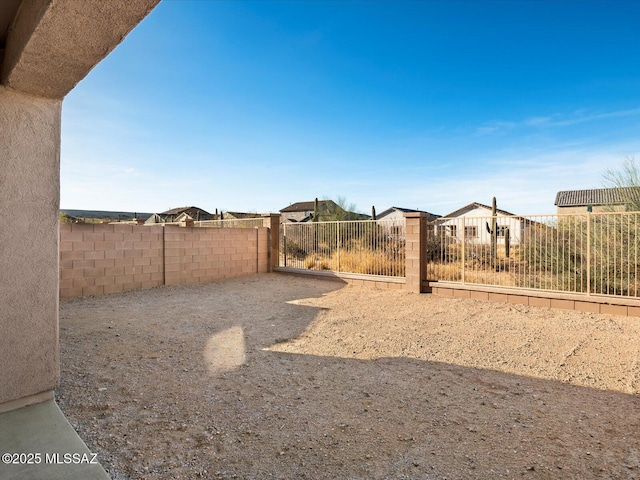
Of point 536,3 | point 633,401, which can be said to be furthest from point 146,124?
point 633,401

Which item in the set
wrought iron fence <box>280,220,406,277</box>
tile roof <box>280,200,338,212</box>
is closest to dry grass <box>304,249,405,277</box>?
wrought iron fence <box>280,220,406,277</box>

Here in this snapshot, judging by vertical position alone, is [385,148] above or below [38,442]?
above

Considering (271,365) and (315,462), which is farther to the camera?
(271,365)

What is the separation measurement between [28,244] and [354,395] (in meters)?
3.00

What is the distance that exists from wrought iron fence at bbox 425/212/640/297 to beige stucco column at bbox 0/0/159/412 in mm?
7720

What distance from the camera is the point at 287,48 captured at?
9.73 metres

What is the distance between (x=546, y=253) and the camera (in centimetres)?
737

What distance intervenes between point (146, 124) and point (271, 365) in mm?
11945

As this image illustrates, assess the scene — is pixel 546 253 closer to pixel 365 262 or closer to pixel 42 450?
pixel 365 262

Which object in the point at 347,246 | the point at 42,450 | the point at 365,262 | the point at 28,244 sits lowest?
the point at 42,450

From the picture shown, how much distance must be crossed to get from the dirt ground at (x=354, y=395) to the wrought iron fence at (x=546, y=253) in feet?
4.16

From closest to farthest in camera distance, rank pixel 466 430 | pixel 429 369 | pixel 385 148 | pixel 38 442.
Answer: pixel 38 442 < pixel 466 430 < pixel 429 369 < pixel 385 148

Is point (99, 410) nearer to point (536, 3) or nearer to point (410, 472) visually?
point (410, 472)

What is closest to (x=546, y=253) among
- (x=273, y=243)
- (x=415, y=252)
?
(x=415, y=252)
